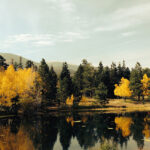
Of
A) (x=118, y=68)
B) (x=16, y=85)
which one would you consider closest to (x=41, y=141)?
(x=16, y=85)

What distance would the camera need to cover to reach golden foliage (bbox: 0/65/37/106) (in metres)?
55.2

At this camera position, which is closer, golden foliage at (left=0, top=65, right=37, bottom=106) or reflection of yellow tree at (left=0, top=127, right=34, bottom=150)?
reflection of yellow tree at (left=0, top=127, right=34, bottom=150)

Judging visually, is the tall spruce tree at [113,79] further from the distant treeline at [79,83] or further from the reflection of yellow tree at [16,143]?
the reflection of yellow tree at [16,143]

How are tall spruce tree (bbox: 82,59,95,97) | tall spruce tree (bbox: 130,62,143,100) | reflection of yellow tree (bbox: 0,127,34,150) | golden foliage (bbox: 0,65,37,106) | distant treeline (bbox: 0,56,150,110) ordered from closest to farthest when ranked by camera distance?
reflection of yellow tree (bbox: 0,127,34,150) → golden foliage (bbox: 0,65,37,106) → distant treeline (bbox: 0,56,150,110) → tall spruce tree (bbox: 130,62,143,100) → tall spruce tree (bbox: 82,59,95,97)

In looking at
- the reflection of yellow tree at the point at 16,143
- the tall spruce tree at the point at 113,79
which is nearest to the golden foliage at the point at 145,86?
the tall spruce tree at the point at 113,79

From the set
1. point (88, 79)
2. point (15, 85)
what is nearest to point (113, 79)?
point (88, 79)

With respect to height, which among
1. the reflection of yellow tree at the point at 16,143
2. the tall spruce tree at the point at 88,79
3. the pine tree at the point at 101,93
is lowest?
the reflection of yellow tree at the point at 16,143

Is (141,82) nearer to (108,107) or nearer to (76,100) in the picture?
(108,107)

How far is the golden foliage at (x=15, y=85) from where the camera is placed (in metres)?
55.2

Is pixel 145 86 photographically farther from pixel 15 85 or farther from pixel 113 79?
pixel 15 85

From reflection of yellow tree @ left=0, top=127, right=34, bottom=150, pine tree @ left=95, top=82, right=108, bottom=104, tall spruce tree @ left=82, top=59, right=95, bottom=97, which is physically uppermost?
tall spruce tree @ left=82, top=59, right=95, bottom=97

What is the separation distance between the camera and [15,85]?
57.6 metres

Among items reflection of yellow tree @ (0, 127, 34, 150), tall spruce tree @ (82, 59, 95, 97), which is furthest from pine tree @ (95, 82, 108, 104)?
reflection of yellow tree @ (0, 127, 34, 150)

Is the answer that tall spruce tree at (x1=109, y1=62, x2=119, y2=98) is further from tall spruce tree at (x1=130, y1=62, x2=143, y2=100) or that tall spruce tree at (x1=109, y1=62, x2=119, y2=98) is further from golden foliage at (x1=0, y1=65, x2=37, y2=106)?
golden foliage at (x1=0, y1=65, x2=37, y2=106)
